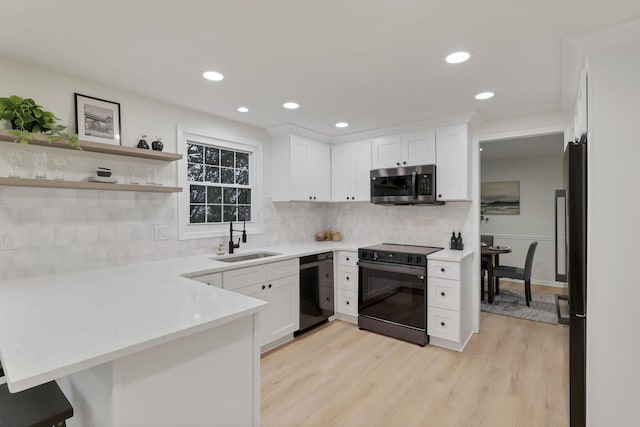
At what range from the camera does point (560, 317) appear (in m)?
2.09

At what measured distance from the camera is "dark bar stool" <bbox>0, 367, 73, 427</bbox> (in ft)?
3.60

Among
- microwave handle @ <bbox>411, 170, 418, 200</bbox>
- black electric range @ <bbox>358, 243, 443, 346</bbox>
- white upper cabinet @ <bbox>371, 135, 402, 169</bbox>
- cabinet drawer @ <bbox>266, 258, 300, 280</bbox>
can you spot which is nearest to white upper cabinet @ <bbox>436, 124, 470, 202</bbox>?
microwave handle @ <bbox>411, 170, 418, 200</bbox>

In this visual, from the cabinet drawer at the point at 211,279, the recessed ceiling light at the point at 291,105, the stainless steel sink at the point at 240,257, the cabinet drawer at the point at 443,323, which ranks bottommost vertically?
the cabinet drawer at the point at 443,323

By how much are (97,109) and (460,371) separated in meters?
3.67

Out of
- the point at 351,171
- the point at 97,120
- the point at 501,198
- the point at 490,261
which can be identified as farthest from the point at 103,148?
the point at 501,198

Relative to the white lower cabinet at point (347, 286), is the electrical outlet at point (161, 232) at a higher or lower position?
higher

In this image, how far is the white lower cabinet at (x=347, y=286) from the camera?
3812mm

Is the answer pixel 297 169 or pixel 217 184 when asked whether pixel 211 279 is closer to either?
pixel 217 184

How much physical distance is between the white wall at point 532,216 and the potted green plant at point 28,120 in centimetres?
664

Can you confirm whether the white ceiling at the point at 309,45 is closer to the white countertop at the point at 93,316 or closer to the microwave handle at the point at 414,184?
the microwave handle at the point at 414,184

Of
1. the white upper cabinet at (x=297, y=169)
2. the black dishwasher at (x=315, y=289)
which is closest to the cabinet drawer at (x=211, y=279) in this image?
the black dishwasher at (x=315, y=289)

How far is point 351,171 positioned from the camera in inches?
168

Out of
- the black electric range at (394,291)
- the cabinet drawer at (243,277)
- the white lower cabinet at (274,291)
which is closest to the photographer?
the cabinet drawer at (243,277)

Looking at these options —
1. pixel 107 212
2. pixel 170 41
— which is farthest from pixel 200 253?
A: pixel 170 41
